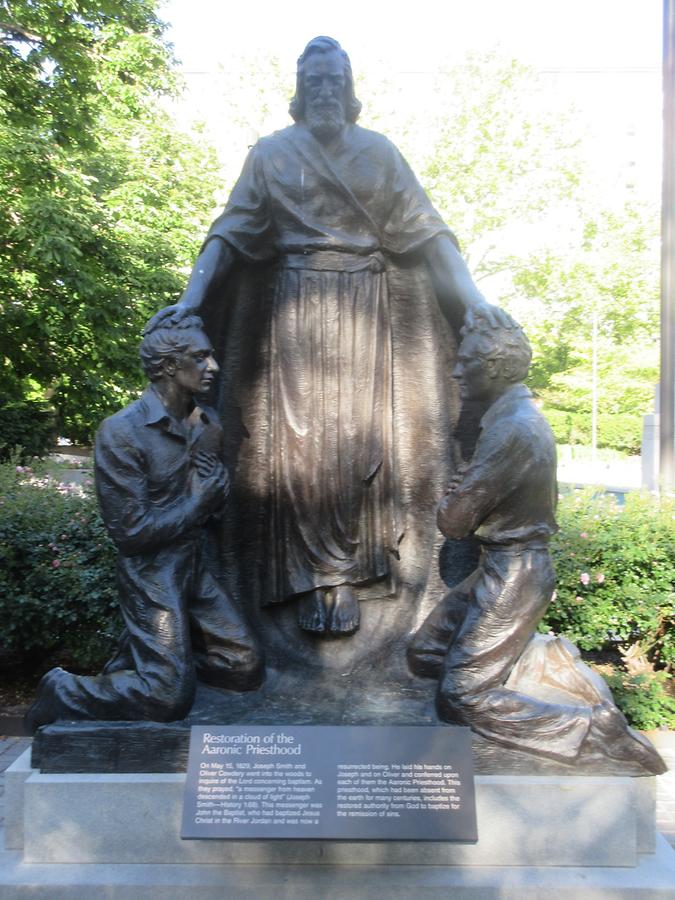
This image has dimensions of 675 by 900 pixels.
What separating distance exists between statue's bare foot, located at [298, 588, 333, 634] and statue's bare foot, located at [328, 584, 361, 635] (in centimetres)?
3

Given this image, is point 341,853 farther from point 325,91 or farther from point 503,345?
point 325,91

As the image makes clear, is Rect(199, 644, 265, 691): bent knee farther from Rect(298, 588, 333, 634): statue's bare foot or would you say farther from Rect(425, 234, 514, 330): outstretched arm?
Rect(425, 234, 514, 330): outstretched arm

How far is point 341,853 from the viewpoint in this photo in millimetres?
3225

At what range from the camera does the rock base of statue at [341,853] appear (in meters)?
3.17

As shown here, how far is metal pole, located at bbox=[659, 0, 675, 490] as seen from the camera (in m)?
10.9

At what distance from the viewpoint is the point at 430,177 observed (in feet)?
84.6

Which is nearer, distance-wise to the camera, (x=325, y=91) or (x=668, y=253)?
(x=325, y=91)

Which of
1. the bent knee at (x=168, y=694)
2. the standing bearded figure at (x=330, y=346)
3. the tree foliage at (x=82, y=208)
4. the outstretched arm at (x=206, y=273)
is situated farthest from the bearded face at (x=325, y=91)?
the tree foliage at (x=82, y=208)

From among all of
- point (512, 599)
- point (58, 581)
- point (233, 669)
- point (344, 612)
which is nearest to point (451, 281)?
point (512, 599)

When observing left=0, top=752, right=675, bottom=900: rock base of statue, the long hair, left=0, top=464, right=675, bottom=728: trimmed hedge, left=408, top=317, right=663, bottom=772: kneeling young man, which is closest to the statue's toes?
left=408, top=317, right=663, bottom=772: kneeling young man

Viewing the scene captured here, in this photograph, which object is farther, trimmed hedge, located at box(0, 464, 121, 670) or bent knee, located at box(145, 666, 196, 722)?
trimmed hedge, located at box(0, 464, 121, 670)

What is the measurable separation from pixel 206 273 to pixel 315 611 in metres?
1.62

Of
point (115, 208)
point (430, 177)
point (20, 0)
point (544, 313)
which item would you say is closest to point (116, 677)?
point (115, 208)

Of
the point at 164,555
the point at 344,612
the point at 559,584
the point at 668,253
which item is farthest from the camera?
the point at 668,253
